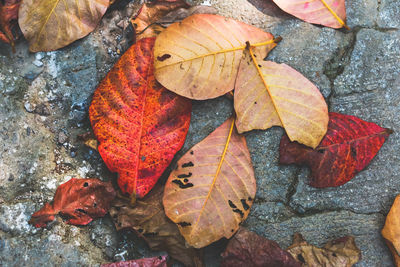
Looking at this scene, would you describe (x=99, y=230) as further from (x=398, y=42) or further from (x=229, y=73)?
(x=398, y=42)

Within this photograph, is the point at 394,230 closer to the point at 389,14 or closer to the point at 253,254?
the point at 253,254

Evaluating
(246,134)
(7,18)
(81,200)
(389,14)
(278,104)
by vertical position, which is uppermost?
(389,14)

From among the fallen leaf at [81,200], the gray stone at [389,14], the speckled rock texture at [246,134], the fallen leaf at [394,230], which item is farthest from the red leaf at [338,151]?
the fallen leaf at [81,200]

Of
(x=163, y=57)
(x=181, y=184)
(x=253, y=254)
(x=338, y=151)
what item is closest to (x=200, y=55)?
(x=163, y=57)

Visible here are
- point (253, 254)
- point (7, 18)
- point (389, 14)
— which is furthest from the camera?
point (389, 14)

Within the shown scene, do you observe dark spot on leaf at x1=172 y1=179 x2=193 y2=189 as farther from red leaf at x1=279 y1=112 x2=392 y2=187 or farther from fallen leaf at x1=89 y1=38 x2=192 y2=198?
red leaf at x1=279 y1=112 x2=392 y2=187

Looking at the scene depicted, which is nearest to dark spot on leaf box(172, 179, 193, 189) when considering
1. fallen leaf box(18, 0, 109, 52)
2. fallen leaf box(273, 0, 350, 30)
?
fallen leaf box(18, 0, 109, 52)
